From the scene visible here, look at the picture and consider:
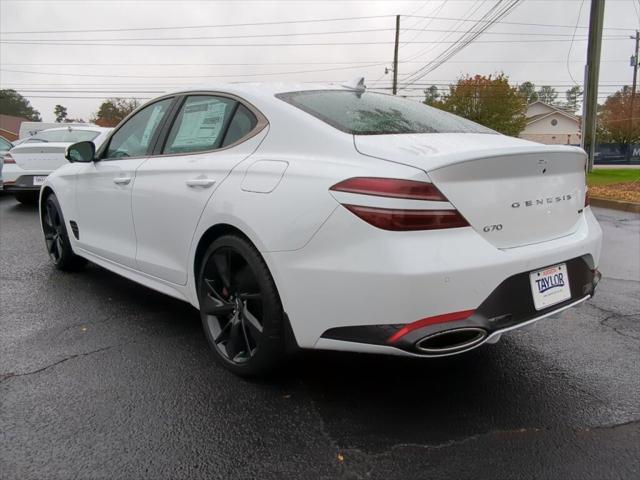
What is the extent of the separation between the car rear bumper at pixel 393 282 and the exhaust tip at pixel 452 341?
0.02 meters

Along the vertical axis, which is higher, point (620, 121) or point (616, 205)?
point (620, 121)

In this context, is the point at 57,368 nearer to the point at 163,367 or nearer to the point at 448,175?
the point at 163,367

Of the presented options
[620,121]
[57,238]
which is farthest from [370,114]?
[620,121]

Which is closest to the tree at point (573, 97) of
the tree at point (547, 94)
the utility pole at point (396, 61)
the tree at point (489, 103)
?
the tree at point (547, 94)

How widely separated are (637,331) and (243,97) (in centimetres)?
303

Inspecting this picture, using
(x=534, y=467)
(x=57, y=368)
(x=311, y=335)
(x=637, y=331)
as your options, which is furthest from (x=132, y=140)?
(x=637, y=331)

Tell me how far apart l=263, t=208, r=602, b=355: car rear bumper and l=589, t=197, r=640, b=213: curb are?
9028mm

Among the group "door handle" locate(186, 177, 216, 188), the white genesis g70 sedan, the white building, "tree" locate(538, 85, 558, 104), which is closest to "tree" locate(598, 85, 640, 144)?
the white building

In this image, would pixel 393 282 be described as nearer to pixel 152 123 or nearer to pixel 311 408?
pixel 311 408

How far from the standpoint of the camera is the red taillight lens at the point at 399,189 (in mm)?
2078

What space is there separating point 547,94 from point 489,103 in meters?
52.1

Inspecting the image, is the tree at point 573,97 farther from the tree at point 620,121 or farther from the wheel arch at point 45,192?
the wheel arch at point 45,192

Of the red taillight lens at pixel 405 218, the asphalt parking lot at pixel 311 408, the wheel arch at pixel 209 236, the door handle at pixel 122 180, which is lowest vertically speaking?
the asphalt parking lot at pixel 311 408

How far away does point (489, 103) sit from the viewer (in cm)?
4984
